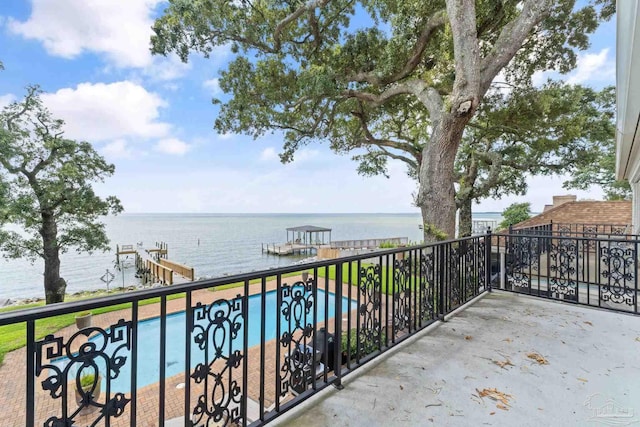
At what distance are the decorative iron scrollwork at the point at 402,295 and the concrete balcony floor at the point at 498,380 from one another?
0.19 meters

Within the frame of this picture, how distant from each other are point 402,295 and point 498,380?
935 millimetres

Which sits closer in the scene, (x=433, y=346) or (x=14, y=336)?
(x=433, y=346)

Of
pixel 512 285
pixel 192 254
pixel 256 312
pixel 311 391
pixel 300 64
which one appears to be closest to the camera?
pixel 311 391

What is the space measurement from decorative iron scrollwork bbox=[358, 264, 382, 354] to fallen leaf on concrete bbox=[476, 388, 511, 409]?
764mm

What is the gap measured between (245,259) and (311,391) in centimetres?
2214

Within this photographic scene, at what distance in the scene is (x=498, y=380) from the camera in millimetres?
2004

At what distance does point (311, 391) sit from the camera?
1824 millimetres

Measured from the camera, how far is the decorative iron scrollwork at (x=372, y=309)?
2297mm

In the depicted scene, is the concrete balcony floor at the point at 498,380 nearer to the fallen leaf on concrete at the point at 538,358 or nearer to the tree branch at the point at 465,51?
the fallen leaf on concrete at the point at 538,358

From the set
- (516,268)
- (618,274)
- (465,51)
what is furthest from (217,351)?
(618,274)

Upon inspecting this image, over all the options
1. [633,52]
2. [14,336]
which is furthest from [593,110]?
[14,336]

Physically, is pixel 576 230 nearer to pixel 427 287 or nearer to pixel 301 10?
pixel 427 287

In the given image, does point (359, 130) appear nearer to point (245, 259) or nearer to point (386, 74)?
point (386, 74)

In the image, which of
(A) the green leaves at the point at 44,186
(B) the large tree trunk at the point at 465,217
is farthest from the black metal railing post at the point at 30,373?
(B) the large tree trunk at the point at 465,217
